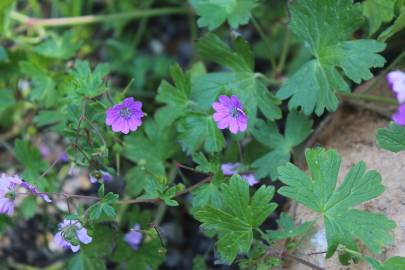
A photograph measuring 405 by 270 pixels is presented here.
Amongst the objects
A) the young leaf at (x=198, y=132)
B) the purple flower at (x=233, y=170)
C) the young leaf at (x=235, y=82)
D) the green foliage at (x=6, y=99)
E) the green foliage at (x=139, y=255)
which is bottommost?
the green foliage at (x=139, y=255)

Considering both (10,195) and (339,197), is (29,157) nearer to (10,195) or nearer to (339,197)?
(10,195)

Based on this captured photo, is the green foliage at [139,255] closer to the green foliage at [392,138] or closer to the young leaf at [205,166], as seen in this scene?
the young leaf at [205,166]

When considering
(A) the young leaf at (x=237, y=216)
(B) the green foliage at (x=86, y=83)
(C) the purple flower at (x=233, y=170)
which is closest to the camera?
(A) the young leaf at (x=237, y=216)

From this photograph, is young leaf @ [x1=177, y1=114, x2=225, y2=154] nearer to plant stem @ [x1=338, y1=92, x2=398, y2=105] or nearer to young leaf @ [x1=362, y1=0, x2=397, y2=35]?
plant stem @ [x1=338, y1=92, x2=398, y2=105]

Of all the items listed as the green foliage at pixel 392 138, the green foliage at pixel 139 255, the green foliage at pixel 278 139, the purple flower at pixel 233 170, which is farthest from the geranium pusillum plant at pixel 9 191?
the green foliage at pixel 392 138

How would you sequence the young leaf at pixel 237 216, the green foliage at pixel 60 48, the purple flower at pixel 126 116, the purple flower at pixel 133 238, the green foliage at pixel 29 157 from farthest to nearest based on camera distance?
the green foliage at pixel 60 48
the green foliage at pixel 29 157
the purple flower at pixel 133 238
the purple flower at pixel 126 116
the young leaf at pixel 237 216

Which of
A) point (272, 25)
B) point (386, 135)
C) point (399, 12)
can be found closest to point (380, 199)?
point (386, 135)

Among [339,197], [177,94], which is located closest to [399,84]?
[339,197]
